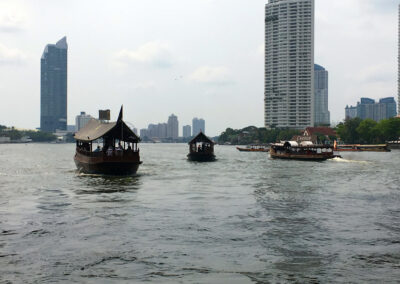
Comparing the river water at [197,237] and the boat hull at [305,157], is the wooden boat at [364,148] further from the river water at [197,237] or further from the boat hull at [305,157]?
the river water at [197,237]

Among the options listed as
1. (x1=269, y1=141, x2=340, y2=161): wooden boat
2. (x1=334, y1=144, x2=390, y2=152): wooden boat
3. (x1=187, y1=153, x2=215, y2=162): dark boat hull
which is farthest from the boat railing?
(x1=334, y1=144, x2=390, y2=152): wooden boat

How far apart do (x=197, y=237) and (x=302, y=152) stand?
6513cm

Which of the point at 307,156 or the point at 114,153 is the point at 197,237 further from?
the point at 307,156

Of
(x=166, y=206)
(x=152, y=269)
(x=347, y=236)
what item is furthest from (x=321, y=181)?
(x=152, y=269)

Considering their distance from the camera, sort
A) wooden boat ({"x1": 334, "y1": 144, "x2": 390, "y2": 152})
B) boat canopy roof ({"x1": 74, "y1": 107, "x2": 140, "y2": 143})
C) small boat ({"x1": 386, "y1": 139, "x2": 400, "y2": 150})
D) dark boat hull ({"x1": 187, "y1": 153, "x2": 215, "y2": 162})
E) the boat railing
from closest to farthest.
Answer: boat canopy roof ({"x1": 74, "y1": 107, "x2": 140, "y2": 143}), the boat railing, dark boat hull ({"x1": 187, "y1": 153, "x2": 215, "y2": 162}), wooden boat ({"x1": 334, "y1": 144, "x2": 390, "y2": 152}), small boat ({"x1": 386, "y1": 139, "x2": 400, "y2": 150})

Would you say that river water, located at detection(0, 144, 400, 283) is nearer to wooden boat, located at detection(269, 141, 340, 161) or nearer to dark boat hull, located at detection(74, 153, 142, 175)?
dark boat hull, located at detection(74, 153, 142, 175)

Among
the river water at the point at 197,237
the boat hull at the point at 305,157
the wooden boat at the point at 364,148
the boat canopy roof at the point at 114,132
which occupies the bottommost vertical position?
the river water at the point at 197,237

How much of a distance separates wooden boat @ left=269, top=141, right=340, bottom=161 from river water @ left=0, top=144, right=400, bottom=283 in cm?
4650

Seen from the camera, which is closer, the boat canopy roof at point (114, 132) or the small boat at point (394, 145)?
the boat canopy roof at point (114, 132)

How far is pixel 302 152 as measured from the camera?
79000 millimetres

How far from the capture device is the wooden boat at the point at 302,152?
76.4 meters

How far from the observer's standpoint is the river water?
1230cm

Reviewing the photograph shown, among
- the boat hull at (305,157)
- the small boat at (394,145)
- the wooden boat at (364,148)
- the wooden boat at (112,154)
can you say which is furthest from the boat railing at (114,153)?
the small boat at (394,145)

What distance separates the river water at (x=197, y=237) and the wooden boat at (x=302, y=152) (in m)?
46.5
